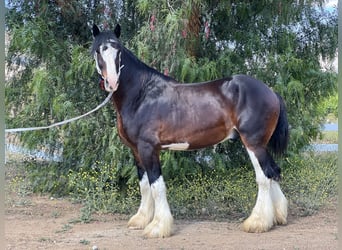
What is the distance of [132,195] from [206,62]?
1868 mm

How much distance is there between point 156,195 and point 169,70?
5.66 ft

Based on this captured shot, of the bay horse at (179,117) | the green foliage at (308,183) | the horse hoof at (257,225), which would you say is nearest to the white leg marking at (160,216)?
the bay horse at (179,117)

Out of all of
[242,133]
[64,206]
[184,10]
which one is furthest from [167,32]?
[64,206]

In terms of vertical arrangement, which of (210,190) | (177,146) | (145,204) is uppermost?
(177,146)

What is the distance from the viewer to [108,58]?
14.4ft

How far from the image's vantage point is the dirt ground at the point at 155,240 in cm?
424

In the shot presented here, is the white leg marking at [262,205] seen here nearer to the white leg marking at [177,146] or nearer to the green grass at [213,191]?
the white leg marking at [177,146]

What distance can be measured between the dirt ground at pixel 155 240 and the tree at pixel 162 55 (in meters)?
1.04

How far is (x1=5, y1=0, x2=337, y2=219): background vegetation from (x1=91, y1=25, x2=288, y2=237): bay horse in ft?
2.78

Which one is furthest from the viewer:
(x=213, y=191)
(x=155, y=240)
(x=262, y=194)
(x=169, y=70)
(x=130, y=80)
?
(x=213, y=191)

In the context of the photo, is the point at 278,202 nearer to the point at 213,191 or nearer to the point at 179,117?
the point at 213,191

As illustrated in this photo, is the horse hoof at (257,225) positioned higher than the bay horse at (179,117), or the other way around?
the bay horse at (179,117)

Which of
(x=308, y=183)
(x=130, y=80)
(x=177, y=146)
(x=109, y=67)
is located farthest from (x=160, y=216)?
(x=308, y=183)

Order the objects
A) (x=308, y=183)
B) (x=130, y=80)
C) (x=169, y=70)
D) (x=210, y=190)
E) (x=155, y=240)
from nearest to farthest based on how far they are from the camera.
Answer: (x=155, y=240) → (x=130, y=80) → (x=169, y=70) → (x=210, y=190) → (x=308, y=183)
